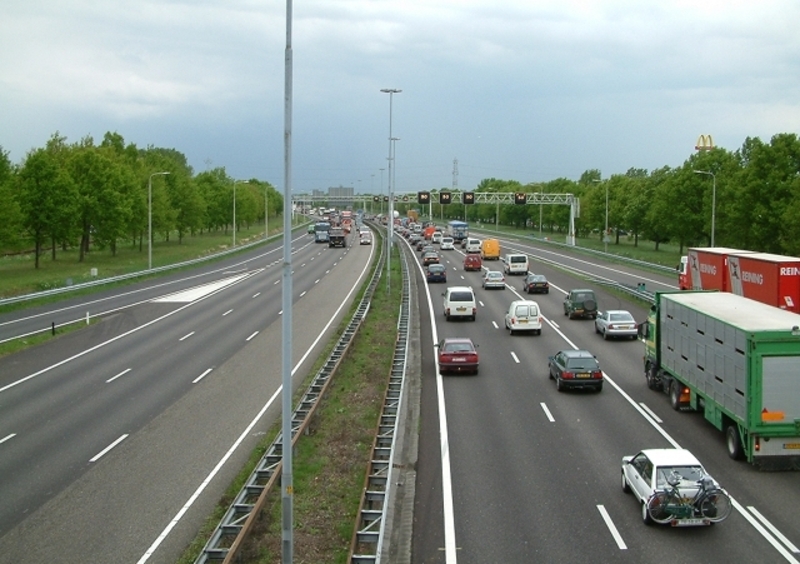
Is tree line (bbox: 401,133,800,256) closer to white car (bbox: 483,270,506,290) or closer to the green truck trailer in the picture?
white car (bbox: 483,270,506,290)

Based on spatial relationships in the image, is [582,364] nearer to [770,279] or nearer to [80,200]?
[770,279]

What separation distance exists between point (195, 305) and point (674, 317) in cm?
3297

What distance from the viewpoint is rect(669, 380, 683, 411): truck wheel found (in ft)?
86.9

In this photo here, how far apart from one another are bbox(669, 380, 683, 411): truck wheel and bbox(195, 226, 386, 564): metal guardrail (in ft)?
35.6

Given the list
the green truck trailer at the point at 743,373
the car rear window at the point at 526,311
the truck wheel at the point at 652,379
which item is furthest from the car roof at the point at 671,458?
the car rear window at the point at 526,311

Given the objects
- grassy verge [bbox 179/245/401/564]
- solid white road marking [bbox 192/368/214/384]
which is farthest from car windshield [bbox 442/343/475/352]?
solid white road marking [bbox 192/368/214/384]

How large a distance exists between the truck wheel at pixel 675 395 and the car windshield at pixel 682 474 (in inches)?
388

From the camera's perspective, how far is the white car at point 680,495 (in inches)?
648

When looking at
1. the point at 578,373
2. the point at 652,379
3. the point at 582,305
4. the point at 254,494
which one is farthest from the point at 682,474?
the point at 582,305

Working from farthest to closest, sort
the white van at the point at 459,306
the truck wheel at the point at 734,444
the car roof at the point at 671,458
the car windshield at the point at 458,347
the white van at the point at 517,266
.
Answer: the white van at the point at 517,266, the white van at the point at 459,306, the car windshield at the point at 458,347, the truck wheel at the point at 734,444, the car roof at the point at 671,458

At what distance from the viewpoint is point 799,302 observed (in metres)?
26.8

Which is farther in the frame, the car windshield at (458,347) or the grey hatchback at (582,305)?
the grey hatchback at (582,305)

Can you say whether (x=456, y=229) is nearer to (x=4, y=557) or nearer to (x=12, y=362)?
(x=12, y=362)

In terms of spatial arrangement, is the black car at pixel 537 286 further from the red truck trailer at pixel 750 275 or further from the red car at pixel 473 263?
the red truck trailer at pixel 750 275
